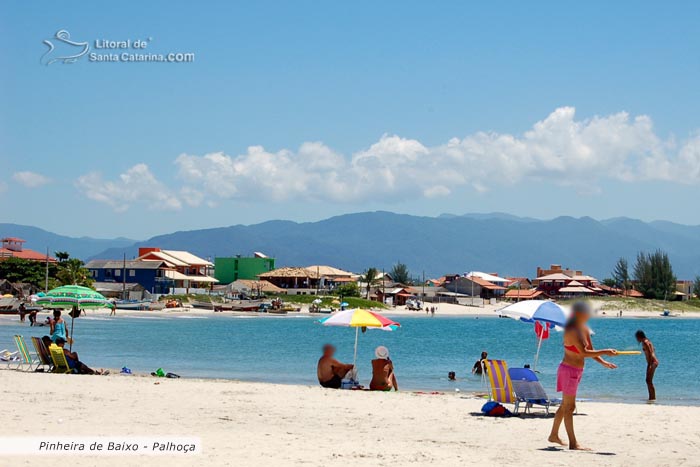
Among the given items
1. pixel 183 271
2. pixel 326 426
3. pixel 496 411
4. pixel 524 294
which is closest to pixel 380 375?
pixel 496 411

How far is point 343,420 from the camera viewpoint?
14.2 meters

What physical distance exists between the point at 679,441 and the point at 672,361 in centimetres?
3301

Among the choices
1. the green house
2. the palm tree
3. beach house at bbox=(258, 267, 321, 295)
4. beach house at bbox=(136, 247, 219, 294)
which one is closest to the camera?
beach house at bbox=(136, 247, 219, 294)

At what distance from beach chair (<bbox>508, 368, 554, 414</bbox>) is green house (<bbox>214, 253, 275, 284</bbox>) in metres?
128

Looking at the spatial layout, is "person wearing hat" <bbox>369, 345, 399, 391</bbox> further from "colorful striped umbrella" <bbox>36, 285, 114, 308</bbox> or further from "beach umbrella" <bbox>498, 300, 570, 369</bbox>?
"colorful striped umbrella" <bbox>36, 285, 114, 308</bbox>

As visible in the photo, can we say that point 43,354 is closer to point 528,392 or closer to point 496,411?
point 496,411

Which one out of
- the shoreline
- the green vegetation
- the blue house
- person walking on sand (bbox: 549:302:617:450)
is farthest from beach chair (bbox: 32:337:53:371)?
the green vegetation

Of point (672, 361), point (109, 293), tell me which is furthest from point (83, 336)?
point (109, 293)

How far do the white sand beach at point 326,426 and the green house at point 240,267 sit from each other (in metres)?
126

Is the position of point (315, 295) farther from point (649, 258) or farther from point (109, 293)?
point (649, 258)

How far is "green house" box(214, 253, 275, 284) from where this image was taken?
14512cm

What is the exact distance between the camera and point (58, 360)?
2117cm

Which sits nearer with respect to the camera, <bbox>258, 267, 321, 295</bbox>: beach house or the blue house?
the blue house

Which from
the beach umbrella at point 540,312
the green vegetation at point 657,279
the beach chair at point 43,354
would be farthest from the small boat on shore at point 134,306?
the green vegetation at point 657,279
